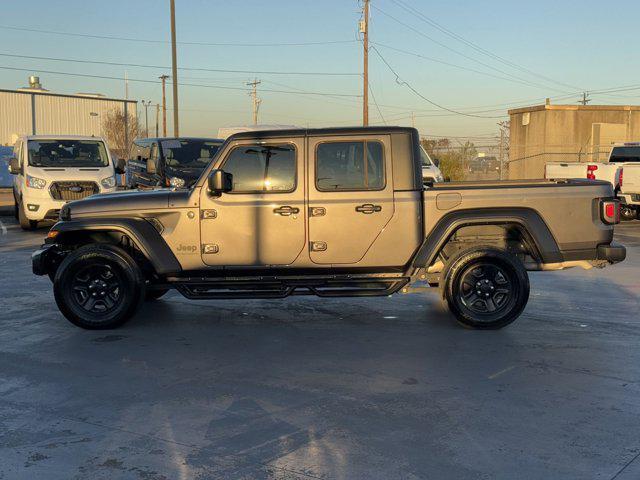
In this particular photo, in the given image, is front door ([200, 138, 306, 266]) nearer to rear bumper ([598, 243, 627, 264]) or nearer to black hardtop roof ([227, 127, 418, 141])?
black hardtop roof ([227, 127, 418, 141])

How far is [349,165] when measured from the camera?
7.11 m

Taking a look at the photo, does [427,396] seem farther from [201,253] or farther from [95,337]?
[95,337]

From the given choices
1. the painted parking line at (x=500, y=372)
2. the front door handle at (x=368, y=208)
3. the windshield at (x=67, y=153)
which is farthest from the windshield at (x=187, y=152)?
the painted parking line at (x=500, y=372)

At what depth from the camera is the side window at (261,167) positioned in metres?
7.09

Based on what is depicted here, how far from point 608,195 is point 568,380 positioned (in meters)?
2.36

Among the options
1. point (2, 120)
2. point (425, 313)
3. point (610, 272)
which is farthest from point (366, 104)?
point (2, 120)

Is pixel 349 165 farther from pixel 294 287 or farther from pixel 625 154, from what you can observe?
pixel 625 154

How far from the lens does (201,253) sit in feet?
23.2

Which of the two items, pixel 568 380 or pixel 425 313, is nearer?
pixel 568 380

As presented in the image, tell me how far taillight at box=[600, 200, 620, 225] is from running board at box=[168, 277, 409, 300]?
206 cm

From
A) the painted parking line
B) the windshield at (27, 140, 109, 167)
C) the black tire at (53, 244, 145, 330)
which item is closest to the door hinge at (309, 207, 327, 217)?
the black tire at (53, 244, 145, 330)

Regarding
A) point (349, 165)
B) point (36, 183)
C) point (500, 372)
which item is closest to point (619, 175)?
point (349, 165)

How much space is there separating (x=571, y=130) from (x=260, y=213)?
33.5 metres

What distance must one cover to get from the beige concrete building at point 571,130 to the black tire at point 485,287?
3071 centimetres
